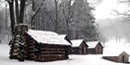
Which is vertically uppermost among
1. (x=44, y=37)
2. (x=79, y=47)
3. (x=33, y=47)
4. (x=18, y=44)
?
(x=44, y=37)

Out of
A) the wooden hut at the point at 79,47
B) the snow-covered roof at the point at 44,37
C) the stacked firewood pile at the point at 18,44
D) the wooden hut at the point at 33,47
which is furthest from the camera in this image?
the wooden hut at the point at 79,47

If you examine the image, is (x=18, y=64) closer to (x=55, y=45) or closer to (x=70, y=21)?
(x=55, y=45)

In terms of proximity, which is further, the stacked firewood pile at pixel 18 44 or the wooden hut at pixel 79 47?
the wooden hut at pixel 79 47

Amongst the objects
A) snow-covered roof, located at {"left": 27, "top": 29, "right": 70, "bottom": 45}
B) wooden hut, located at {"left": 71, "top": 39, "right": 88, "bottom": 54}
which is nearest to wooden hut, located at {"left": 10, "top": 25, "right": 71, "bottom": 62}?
snow-covered roof, located at {"left": 27, "top": 29, "right": 70, "bottom": 45}

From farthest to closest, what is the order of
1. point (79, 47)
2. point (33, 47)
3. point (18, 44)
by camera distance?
point (79, 47), point (33, 47), point (18, 44)

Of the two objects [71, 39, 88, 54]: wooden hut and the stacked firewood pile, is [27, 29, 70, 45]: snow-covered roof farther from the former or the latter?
[71, 39, 88, 54]: wooden hut

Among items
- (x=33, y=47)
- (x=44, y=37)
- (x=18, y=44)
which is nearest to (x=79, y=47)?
(x=44, y=37)

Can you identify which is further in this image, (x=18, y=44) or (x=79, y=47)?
(x=79, y=47)

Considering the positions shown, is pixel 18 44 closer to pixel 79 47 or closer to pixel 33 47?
pixel 33 47

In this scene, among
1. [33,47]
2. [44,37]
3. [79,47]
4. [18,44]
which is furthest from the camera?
[79,47]

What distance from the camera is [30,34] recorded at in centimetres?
2895

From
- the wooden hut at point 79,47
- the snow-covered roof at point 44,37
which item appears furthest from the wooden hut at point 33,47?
the wooden hut at point 79,47

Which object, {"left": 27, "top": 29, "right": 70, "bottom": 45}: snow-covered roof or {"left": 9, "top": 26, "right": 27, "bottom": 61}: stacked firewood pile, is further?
{"left": 27, "top": 29, "right": 70, "bottom": 45}: snow-covered roof

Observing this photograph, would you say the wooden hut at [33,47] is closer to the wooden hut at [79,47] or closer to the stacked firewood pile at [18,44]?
the stacked firewood pile at [18,44]
